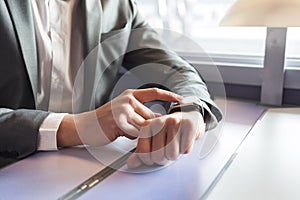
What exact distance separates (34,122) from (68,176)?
0.14m

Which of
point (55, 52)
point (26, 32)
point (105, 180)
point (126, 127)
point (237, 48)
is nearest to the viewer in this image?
point (105, 180)

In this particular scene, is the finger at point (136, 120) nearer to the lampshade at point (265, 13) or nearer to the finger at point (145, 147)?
the finger at point (145, 147)

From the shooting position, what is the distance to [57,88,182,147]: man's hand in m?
0.67

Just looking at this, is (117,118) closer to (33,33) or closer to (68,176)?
(68,176)

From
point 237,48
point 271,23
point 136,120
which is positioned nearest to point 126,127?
point 136,120

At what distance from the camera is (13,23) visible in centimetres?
77

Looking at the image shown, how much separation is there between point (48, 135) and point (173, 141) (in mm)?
228

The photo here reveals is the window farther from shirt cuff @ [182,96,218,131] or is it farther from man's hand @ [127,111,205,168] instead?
man's hand @ [127,111,205,168]

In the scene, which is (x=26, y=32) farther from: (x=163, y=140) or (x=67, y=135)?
(x=163, y=140)

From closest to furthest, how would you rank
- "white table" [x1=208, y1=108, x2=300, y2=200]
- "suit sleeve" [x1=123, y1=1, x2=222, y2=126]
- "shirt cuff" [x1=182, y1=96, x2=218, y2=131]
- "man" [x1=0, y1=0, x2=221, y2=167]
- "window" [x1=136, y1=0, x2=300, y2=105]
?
1. "white table" [x1=208, y1=108, x2=300, y2=200]
2. "man" [x1=0, y1=0, x2=221, y2=167]
3. "shirt cuff" [x1=182, y1=96, x2=218, y2=131]
4. "suit sleeve" [x1=123, y1=1, x2=222, y2=126]
5. "window" [x1=136, y1=0, x2=300, y2=105]

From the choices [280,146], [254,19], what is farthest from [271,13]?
[280,146]

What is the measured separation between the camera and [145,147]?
62 cm

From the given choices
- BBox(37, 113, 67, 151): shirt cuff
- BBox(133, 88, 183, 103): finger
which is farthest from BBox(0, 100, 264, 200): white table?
BBox(133, 88, 183, 103): finger

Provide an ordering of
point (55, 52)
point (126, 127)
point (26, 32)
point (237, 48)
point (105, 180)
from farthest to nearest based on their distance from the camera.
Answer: point (237, 48) < point (55, 52) < point (26, 32) < point (126, 127) < point (105, 180)
